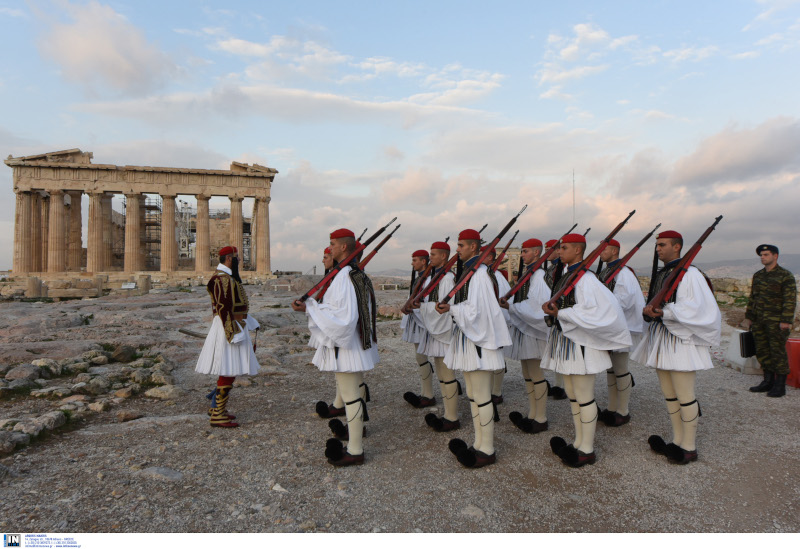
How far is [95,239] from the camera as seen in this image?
119 feet

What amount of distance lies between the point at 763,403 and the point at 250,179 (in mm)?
39694

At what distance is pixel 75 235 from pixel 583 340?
1869 inches

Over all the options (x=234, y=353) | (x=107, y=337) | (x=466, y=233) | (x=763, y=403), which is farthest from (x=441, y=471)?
(x=107, y=337)

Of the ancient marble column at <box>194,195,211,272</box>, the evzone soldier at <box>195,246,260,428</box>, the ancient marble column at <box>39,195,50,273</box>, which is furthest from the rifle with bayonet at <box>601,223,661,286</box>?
the ancient marble column at <box>39,195,50,273</box>

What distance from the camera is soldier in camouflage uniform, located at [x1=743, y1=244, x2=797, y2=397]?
6711 millimetres

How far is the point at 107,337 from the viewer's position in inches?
418

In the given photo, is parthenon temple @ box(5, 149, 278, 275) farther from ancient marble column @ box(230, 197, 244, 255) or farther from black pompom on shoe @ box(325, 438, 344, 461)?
black pompom on shoe @ box(325, 438, 344, 461)

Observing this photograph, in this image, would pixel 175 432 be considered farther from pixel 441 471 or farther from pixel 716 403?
pixel 716 403

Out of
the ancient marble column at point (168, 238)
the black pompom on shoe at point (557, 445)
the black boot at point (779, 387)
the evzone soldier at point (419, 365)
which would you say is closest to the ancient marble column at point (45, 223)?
the ancient marble column at point (168, 238)

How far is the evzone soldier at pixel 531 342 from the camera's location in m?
5.38

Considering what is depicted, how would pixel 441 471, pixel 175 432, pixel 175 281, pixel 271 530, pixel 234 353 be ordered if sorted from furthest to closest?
1. pixel 175 281
2. pixel 234 353
3. pixel 175 432
4. pixel 441 471
5. pixel 271 530

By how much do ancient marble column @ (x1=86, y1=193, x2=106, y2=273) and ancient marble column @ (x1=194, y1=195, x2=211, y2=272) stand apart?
300 inches

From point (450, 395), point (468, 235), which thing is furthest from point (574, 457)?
point (468, 235)

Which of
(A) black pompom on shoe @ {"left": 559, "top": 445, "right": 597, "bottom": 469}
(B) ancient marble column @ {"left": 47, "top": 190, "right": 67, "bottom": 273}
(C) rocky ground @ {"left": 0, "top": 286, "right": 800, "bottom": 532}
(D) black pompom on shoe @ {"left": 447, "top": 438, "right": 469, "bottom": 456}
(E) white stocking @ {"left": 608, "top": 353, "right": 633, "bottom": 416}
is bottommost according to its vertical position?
(C) rocky ground @ {"left": 0, "top": 286, "right": 800, "bottom": 532}
